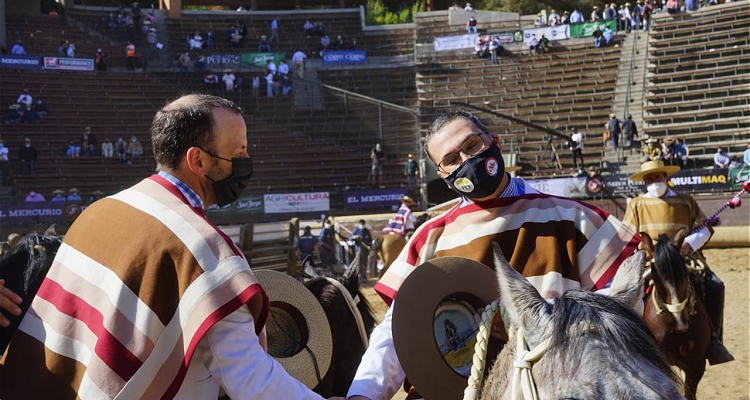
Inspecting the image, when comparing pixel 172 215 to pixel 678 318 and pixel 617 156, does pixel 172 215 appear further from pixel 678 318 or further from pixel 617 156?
pixel 617 156

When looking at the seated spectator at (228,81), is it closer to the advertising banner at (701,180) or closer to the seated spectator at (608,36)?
the seated spectator at (608,36)

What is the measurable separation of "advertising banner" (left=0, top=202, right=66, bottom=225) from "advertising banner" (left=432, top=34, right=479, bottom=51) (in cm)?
1770

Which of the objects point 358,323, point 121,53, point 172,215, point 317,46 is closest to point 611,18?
point 317,46

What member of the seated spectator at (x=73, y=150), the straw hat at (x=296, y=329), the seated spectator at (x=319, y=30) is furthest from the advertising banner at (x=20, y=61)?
the straw hat at (x=296, y=329)

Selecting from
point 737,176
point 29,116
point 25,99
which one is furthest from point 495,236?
point 25,99

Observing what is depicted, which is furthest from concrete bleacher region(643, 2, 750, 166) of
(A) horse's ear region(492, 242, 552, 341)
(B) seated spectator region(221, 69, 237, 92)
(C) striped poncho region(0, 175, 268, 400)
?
(C) striped poncho region(0, 175, 268, 400)

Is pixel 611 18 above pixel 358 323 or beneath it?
above

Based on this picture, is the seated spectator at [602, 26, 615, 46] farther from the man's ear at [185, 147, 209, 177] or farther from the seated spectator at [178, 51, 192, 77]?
the man's ear at [185, 147, 209, 177]

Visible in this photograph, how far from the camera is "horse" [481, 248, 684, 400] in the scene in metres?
1.55

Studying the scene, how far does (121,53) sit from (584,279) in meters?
33.7

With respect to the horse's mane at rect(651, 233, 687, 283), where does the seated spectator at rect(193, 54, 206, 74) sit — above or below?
above

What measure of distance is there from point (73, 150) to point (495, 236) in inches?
1044

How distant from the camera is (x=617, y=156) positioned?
82.1ft

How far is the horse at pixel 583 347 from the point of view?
5.08 feet
